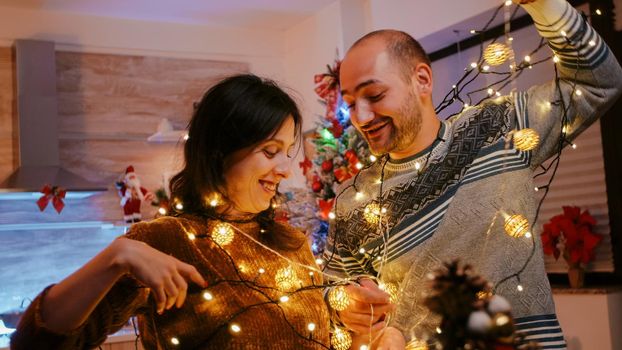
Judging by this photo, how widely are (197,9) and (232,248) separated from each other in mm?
3789

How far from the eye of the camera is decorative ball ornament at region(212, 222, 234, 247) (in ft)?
4.42

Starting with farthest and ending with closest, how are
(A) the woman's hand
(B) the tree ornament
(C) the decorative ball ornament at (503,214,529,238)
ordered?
(B) the tree ornament < (C) the decorative ball ornament at (503,214,529,238) < (A) the woman's hand

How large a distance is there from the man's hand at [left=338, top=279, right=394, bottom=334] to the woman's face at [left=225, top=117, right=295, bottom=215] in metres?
0.27

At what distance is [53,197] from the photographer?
4320 mm

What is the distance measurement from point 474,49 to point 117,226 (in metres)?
2.72

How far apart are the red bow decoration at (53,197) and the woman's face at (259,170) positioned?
10.4 feet

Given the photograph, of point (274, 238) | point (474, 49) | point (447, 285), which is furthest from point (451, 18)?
point (447, 285)

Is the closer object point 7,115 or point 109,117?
point 7,115

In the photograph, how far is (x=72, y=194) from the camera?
4.49 metres

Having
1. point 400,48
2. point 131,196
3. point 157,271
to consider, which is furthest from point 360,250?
point 131,196

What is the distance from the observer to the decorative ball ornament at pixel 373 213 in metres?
1.50

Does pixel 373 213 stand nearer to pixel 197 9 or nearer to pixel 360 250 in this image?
pixel 360 250

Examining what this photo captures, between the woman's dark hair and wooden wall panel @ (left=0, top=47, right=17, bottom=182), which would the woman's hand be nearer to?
the woman's dark hair

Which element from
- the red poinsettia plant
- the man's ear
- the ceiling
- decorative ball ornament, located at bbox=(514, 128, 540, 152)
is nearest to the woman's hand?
decorative ball ornament, located at bbox=(514, 128, 540, 152)
